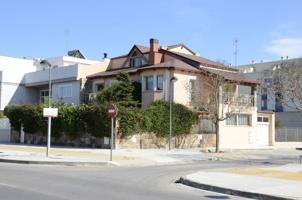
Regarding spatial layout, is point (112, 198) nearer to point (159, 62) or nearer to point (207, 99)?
point (207, 99)

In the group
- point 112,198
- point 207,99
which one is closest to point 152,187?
point 112,198

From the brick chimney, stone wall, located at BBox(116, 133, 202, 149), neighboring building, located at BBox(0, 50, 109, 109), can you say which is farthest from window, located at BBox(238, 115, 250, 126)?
neighboring building, located at BBox(0, 50, 109, 109)

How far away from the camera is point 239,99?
1810 inches

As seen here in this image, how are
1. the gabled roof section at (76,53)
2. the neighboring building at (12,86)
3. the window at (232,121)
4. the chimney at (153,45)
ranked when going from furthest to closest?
the gabled roof section at (76,53)
the neighboring building at (12,86)
the chimney at (153,45)
the window at (232,121)

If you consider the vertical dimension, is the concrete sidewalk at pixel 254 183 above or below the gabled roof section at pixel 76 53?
below

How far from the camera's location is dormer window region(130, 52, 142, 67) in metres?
53.0

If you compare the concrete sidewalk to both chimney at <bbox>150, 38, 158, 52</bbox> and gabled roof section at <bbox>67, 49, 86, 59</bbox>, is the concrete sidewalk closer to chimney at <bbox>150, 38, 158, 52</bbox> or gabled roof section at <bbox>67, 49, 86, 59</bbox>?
chimney at <bbox>150, 38, 158, 52</bbox>

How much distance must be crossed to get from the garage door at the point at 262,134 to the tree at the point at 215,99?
22.0 ft

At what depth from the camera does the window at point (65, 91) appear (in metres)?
57.2

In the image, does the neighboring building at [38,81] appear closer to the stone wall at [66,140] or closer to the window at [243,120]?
the stone wall at [66,140]

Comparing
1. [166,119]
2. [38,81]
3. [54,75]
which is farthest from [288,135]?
[38,81]

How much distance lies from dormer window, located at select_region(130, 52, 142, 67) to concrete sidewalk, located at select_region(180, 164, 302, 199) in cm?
3292

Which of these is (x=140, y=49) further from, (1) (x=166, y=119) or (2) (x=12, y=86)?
(2) (x=12, y=86)

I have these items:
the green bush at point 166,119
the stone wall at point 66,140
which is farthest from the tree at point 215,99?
the stone wall at point 66,140
